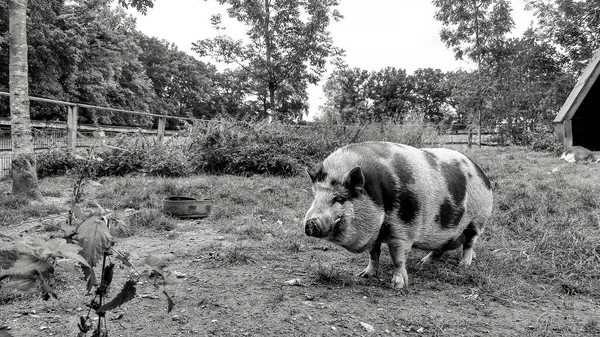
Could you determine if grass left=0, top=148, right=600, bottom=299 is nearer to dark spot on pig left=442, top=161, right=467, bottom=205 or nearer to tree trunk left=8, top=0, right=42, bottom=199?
tree trunk left=8, top=0, right=42, bottom=199

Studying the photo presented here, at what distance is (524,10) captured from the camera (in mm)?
17734

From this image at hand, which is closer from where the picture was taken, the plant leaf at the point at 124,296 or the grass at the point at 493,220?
the plant leaf at the point at 124,296

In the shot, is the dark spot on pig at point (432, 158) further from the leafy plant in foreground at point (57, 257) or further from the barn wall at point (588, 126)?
the barn wall at point (588, 126)

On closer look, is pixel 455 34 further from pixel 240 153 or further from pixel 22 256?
pixel 22 256

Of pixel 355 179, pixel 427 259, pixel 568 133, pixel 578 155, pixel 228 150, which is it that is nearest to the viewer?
pixel 355 179

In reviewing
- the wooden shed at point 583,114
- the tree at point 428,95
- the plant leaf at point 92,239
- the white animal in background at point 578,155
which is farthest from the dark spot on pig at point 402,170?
the tree at point 428,95

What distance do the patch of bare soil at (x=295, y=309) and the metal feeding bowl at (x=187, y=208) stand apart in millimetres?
1874

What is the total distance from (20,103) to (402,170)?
5452mm

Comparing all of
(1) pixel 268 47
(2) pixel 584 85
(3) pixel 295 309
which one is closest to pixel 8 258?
(3) pixel 295 309

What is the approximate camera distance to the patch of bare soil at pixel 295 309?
242 cm

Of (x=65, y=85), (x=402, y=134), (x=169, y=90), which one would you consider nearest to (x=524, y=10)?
(x=402, y=134)

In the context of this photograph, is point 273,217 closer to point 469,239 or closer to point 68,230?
point 469,239

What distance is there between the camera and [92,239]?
1187 mm

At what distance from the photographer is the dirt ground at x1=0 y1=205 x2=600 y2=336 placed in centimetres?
242
